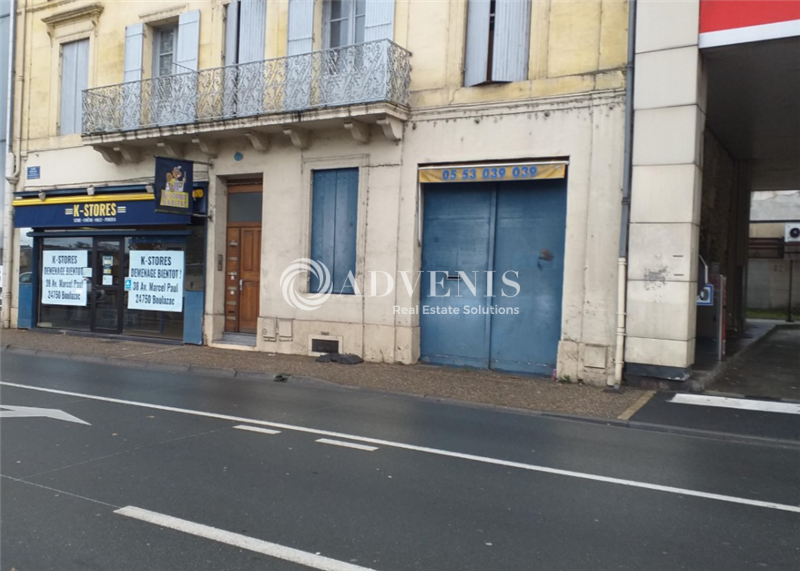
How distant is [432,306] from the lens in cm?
1255

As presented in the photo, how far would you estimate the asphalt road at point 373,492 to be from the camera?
4.10 metres

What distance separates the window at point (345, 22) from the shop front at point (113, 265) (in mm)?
4380

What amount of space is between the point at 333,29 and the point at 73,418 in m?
9.25

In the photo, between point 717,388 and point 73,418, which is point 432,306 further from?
point 73,418

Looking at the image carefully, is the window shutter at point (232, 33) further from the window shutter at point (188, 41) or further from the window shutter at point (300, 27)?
the window shutter at point (300, 27)

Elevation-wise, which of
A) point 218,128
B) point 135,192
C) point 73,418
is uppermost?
point 218,128

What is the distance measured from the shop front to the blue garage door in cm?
560

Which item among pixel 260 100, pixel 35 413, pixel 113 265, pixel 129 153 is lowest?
pixel 35 413

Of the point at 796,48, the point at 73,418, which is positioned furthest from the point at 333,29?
the point at 73,418

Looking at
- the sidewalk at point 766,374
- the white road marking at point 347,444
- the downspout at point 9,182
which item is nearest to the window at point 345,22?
the white road marking at point 347,444

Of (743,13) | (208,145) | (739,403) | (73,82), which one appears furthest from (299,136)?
(739,403)

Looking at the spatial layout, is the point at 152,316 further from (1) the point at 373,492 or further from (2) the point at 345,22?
(1) the point at 373,492

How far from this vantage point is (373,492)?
5.27 meters

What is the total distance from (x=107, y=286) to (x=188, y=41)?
250 inches
